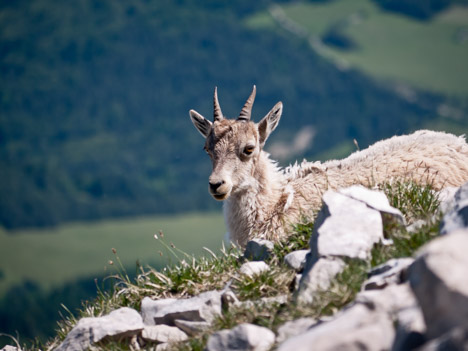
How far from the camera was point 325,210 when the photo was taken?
7.64 metres

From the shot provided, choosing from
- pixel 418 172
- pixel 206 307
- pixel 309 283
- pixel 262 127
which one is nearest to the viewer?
pixel 309 283

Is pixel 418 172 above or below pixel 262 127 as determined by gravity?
below

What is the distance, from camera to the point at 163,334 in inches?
298

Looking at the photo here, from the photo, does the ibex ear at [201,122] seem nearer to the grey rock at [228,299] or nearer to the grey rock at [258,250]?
the grey rock at [258,250]

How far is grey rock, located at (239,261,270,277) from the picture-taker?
7.95m

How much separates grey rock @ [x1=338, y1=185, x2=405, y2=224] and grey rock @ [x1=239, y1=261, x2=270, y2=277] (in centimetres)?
131

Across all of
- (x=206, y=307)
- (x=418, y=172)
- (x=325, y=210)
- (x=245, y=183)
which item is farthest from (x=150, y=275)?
(x=418, y=172)

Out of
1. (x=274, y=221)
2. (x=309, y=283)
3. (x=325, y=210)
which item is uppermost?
(x=325, y=210)

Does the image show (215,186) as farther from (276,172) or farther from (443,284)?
(443,284)

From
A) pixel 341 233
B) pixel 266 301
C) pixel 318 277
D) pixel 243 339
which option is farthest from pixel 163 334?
pixel 341 233

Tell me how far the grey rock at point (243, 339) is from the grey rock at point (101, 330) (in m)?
1.58

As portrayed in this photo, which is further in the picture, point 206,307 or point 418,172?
point 418,172

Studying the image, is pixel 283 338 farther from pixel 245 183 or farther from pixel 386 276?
pixel 245 183

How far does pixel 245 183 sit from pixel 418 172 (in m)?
3.09
